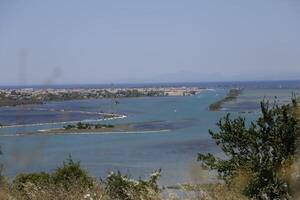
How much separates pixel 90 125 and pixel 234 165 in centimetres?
4724

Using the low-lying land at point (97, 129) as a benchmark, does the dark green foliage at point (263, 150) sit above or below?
above

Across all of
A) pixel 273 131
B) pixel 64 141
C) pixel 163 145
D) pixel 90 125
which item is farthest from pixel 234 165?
pixel 90 125

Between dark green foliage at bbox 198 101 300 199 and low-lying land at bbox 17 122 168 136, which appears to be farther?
low-lying land at bbox 17 122 168 136

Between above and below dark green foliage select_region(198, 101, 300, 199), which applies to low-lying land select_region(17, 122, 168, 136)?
below

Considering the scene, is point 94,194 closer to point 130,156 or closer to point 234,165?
point 234,165

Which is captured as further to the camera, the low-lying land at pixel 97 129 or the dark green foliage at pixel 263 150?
the low-lying land at pixel 97 129

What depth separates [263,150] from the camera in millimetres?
11383

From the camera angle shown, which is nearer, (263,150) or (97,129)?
(263,150)

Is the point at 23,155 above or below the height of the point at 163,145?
above

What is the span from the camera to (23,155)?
9.40 ft

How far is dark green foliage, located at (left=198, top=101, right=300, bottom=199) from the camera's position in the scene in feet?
32.9

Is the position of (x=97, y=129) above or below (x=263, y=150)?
below

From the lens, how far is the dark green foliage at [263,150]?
1002 centimetres

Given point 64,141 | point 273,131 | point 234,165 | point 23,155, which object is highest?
point 23,155
